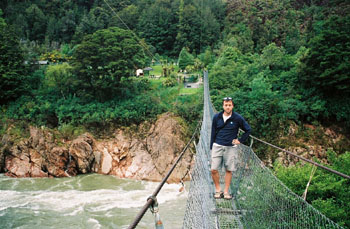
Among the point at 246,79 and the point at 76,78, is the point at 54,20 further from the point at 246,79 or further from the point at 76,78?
the point at 246,79

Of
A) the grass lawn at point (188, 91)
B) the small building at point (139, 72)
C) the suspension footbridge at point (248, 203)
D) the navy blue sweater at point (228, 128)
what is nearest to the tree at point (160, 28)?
the small building at point (139, 72)

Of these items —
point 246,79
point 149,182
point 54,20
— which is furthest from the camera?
point 54,20

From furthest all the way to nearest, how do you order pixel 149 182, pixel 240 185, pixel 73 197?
pixel 149 182 → pixel 73 197 → pixel 240 185

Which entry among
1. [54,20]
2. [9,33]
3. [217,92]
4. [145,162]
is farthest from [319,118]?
[54,20]

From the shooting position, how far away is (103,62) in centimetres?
1245

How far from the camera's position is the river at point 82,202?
Answer: 22.7 feet

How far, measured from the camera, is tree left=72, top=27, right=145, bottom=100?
1219 cm

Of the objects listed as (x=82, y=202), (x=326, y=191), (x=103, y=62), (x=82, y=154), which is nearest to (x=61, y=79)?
(x=103, y=62)

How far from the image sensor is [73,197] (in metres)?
8.40

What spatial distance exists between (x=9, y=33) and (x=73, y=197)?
9.46 meters

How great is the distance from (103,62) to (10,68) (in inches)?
170

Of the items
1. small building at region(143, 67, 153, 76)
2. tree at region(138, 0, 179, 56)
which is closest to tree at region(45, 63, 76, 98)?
small building at region(143, 67, 153, 76)

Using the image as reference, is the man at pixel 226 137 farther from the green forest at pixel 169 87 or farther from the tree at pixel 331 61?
the tree at pixel 331 61

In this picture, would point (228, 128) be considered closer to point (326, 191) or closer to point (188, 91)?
point (326, 191)
